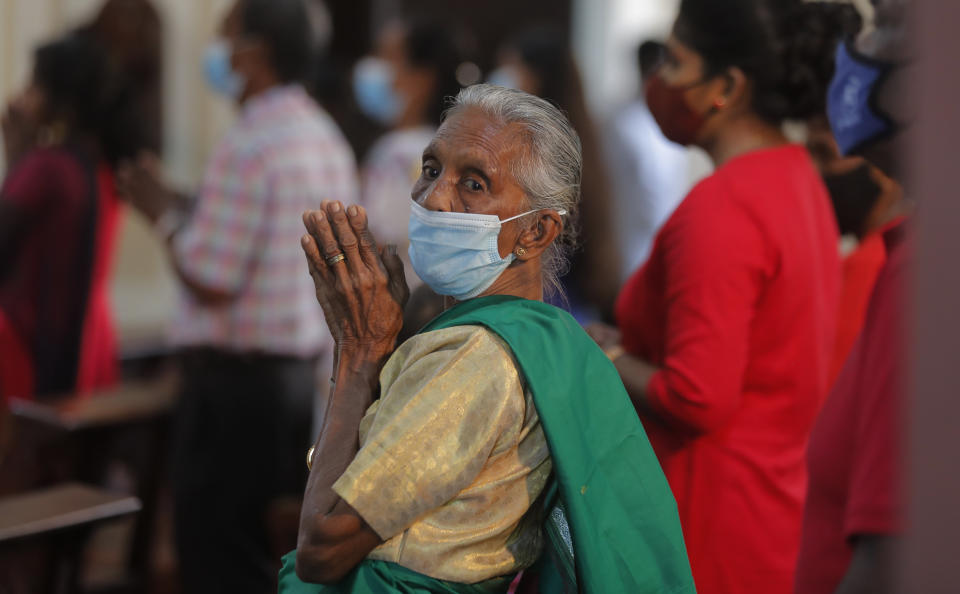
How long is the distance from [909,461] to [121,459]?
3932 mm

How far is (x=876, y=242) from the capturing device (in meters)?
2.46

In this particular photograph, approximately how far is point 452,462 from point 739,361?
2.39 ft

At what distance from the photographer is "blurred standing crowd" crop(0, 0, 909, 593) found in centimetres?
171

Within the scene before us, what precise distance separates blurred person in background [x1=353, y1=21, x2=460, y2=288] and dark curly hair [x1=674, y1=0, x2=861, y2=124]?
2174 mm

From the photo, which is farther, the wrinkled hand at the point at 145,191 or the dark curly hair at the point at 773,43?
the wrinkled hand at the point at 145,191

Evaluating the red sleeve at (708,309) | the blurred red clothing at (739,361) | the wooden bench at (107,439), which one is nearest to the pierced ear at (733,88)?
the blurred red clothing at (739,361)

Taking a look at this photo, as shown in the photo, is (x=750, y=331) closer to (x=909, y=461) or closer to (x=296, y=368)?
(x=909, y=461)

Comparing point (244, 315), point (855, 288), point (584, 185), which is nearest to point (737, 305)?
point (855, 288)

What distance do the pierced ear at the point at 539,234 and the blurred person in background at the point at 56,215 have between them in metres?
2.76

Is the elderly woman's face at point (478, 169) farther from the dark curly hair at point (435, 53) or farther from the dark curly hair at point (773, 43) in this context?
the dark curly hair at point (435, 53)

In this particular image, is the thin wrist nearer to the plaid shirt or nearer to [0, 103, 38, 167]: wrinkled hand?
the plaid shirt

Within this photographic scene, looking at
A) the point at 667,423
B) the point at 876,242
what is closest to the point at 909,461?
the point at 667,423

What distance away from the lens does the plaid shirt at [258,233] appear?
3.26 metres

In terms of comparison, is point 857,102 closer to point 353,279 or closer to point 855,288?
point 353,279
